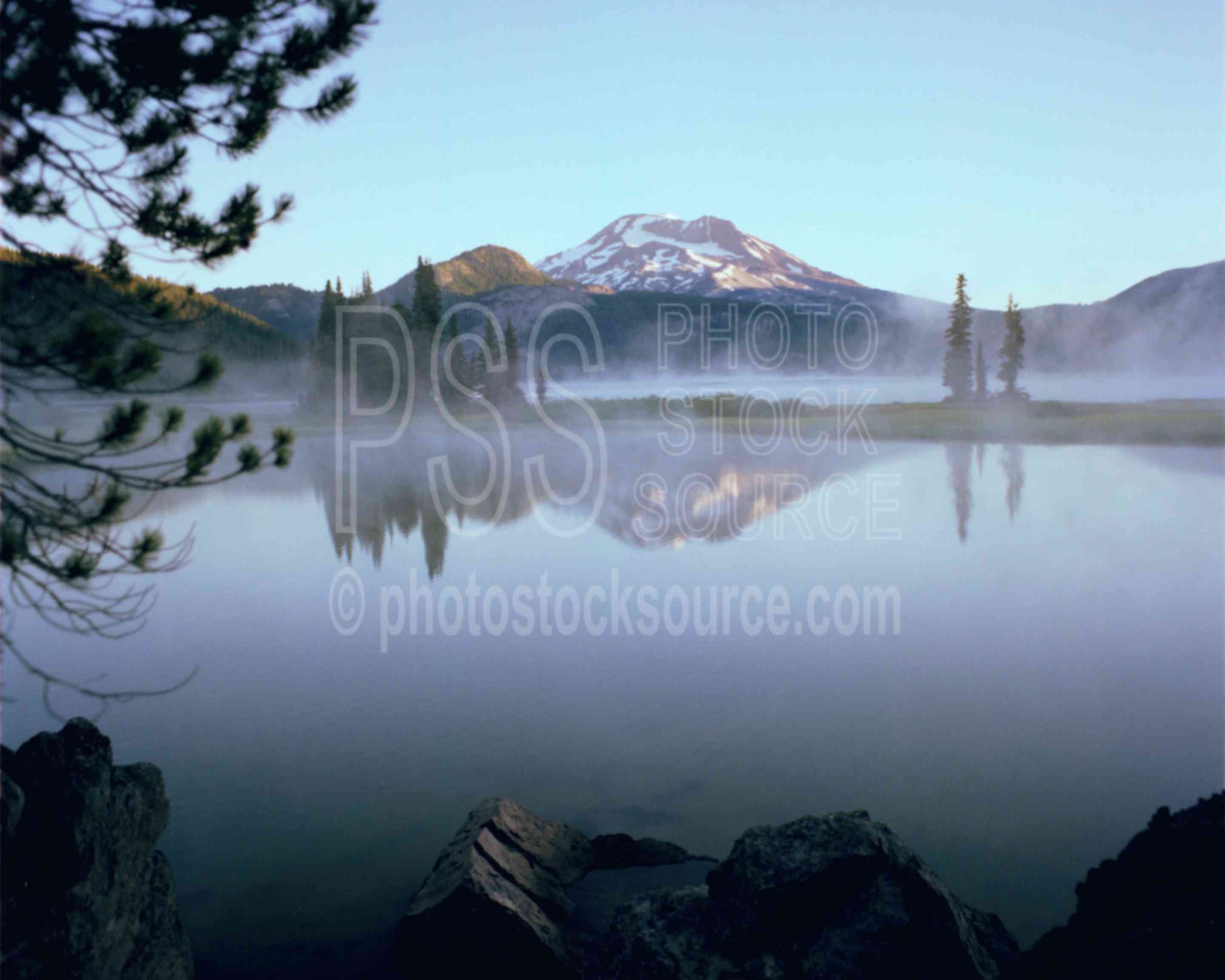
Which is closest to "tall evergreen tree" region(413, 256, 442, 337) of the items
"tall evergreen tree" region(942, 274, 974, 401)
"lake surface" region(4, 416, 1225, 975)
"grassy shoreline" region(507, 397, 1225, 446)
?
"grassy shoreline" region(507, 397, 1225, 446)

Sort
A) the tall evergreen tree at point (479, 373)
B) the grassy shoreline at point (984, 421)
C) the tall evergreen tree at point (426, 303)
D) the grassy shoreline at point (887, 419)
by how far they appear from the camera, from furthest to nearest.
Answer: the tall evergreen tree at point (479, 373) < the tall evergreen tree at point (426, 303) < the grassy shoreline at point (887, 419) < the grassy shoreline at point (984, 421)

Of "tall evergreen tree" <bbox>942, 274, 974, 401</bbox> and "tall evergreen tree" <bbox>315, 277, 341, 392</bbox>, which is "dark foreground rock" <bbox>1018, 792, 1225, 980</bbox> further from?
"tall evergreen tree" <bbox>315, 277, 341, 392</bbox>

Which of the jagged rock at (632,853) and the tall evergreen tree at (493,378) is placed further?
the tall evergreen tree at (493,378)

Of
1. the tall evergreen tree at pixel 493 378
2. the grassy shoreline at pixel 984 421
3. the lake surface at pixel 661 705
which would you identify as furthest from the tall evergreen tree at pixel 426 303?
the lake surface at pixel 661 705

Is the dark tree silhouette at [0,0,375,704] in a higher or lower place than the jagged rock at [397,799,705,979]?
higher

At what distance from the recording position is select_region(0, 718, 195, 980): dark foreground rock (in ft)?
11.6

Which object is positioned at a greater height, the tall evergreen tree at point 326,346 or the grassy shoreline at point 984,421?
the tall evergreen tree at point 326,346

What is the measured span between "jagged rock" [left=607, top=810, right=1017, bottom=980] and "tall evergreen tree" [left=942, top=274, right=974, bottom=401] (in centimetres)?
4300

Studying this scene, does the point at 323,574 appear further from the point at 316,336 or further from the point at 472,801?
the point at 316,336

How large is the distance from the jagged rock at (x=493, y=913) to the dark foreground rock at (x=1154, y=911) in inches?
80.0

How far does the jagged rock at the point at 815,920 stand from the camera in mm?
3561

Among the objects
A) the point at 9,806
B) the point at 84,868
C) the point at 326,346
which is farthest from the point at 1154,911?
the point at 326,346

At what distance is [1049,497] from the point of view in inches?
827

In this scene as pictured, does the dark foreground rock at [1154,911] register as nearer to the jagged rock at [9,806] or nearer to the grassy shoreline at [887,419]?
the jagged rock at [9,806]
